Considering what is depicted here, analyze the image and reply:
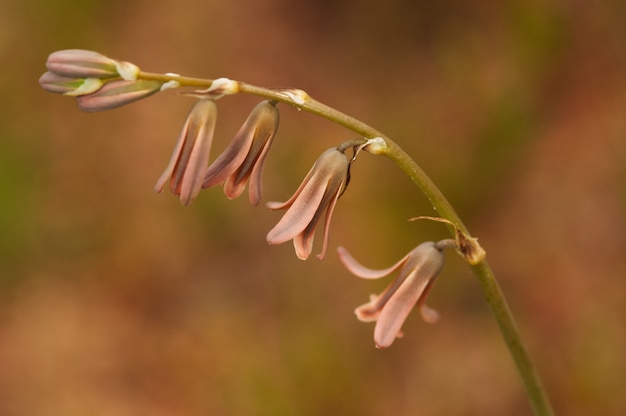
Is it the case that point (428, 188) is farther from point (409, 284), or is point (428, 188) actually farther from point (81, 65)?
point (81, 65)

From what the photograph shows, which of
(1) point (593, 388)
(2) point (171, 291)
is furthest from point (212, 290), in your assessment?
(1) point (593, 388)

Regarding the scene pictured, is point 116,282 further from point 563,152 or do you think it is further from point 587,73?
point 587,73

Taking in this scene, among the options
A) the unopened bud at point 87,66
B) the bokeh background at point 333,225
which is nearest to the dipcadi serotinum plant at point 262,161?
the unopened bud at point 87,66

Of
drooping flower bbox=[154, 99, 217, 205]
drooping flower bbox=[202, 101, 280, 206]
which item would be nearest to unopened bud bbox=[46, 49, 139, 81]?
drooping flower bbox=[154, 99, 217, 205]

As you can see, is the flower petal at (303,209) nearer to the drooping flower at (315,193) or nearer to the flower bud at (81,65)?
the drooping flower at (315,193)

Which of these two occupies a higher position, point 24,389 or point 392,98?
point 392,98

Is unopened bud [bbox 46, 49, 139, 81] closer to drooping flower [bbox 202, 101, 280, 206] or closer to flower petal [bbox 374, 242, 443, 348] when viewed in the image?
drooping flower [bbox 202, 101, 280, 206]

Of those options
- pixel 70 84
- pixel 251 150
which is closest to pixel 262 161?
pixel 251 150
